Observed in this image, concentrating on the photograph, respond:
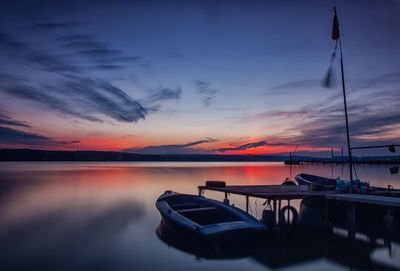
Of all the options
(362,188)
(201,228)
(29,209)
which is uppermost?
(362,188)

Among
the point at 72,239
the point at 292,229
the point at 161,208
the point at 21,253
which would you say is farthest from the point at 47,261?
the point at 292,229

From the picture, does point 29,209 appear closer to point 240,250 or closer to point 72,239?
point 72,239

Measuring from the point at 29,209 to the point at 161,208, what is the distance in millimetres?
13723

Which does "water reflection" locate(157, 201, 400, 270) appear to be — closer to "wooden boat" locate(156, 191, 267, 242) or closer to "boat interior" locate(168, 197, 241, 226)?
"wooden boat" locate(156, 191, 267, 242)

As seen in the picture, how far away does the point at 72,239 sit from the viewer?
45.5ft

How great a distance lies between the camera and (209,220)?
568 inches

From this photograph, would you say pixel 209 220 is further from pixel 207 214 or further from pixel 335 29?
pixel 335 29

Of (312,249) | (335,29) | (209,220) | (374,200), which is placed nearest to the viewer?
(312,249)

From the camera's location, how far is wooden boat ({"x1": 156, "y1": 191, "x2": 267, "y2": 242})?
34.4 feet

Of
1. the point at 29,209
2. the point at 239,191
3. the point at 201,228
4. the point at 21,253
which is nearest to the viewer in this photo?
the point at 201,228

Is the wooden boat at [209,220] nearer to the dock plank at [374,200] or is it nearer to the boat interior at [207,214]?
the boat interior at [207,214]

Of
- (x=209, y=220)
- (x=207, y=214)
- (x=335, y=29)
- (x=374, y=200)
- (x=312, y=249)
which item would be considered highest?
(x=335, y=29)

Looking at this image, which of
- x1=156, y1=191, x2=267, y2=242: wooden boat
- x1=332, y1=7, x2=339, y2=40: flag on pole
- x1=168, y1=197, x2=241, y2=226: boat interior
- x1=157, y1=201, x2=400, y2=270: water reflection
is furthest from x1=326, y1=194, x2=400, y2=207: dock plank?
x1=332, y1=7, x2=339, y2=40: flag on pole

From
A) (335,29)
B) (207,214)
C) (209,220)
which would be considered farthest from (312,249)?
(335,29)
